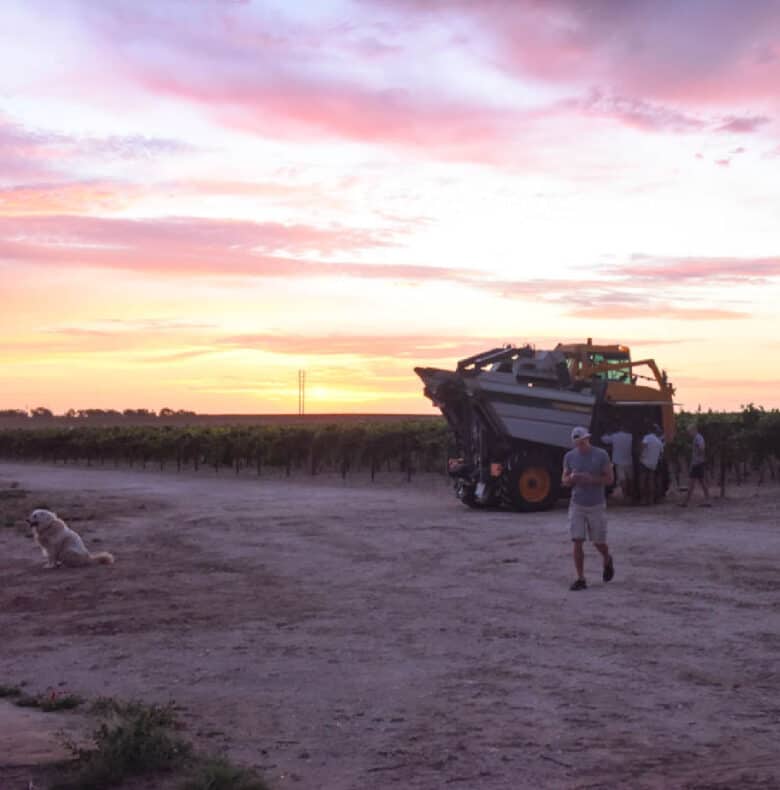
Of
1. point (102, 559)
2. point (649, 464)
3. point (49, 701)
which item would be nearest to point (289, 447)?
point (649, 464)

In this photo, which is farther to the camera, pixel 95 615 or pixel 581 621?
pixel 95 615

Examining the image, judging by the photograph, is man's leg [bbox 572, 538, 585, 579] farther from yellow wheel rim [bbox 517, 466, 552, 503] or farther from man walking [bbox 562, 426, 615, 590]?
yellow wheel rim [bbox 517, 466, 552, 503]

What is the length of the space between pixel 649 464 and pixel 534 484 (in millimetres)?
2606

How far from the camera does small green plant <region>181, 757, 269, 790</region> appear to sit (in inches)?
257

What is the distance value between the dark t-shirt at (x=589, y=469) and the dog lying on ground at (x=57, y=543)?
295 inches

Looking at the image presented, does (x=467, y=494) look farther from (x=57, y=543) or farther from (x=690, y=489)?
(x=57, y=543)

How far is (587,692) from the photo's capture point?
8.84 m

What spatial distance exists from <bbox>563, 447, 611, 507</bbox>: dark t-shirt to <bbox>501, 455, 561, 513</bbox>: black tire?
10.5 meters

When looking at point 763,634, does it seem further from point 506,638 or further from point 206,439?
point 206,439

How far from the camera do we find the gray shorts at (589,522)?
1417 centimetres

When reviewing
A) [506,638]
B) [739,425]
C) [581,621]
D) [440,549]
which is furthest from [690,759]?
[739,425]

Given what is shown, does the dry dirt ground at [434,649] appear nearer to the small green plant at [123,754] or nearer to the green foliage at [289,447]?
the small green plant at [123,754]

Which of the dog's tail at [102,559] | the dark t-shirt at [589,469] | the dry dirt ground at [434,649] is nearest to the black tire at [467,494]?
the dry dirt ground at [434,649]

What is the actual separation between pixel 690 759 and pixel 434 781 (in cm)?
156
